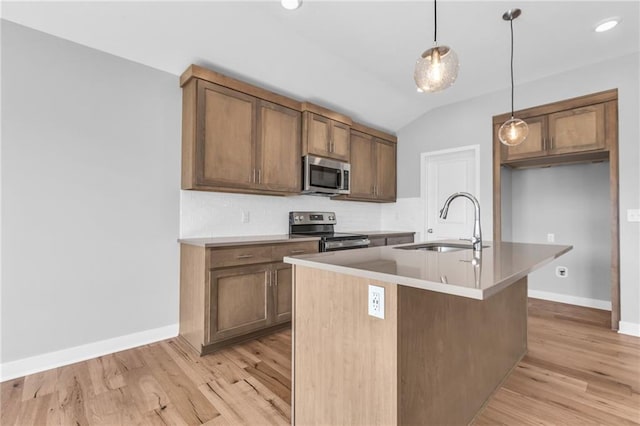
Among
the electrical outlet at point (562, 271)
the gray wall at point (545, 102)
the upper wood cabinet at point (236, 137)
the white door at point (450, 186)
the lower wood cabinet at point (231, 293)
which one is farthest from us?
the white door at point (450, 186)

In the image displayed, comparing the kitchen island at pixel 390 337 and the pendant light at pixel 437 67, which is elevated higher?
the pendant light at pixel 437 67

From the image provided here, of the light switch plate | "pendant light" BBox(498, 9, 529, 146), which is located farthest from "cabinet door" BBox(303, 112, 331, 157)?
the light switch plate

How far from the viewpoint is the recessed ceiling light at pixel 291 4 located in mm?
2347

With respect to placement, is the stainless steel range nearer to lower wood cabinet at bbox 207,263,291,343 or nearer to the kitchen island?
lower wood cabinet at bbox 207,263,291,343

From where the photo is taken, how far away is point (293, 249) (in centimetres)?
304

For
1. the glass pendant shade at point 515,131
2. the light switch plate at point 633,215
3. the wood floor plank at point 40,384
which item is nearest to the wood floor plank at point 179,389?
the wood floor plank at point 40,384

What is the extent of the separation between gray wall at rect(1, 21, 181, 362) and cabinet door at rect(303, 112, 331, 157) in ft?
4.49

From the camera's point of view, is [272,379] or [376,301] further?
[272,379]

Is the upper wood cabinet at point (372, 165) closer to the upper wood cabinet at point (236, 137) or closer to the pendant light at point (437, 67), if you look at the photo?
the upper wood cabinet at point (236, 137)

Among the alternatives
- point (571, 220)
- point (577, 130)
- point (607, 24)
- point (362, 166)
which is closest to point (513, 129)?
point (607, 24)

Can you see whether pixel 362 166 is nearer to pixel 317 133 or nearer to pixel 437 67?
pixel 317 133

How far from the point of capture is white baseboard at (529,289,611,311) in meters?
3.65

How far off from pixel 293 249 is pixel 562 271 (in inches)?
138

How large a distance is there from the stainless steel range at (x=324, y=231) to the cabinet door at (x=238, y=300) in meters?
0.82
